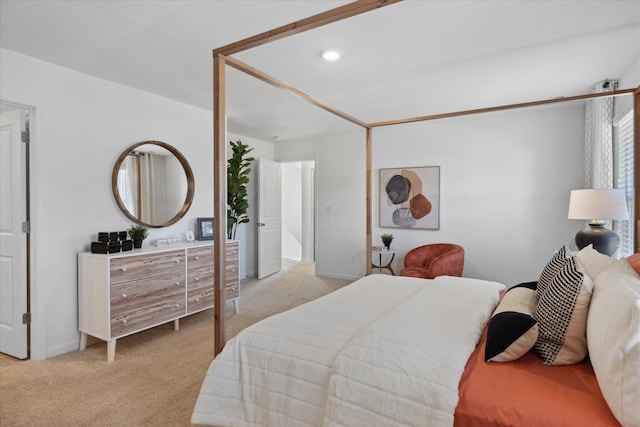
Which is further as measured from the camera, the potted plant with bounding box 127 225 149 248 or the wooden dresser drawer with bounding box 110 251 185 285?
the potted plant with bounding box 127 225 149 248

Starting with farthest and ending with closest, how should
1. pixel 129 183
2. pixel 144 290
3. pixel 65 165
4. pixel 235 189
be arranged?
pixel 235 189 → pixel 129 183 → pixel 144 290 → pixel 65 165

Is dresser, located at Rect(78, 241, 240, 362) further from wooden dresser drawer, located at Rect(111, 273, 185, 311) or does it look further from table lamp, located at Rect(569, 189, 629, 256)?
table lamp, located at Rect(569, 189, 629, 256)

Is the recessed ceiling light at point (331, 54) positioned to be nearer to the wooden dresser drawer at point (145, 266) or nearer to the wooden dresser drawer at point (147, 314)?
the wooden dresser drawer at point (145, 266)

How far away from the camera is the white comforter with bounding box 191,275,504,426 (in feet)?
4.01

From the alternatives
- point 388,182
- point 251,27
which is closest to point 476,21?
point 251,27

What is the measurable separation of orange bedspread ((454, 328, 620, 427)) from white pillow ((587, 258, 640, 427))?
7cm

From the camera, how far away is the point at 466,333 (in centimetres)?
154

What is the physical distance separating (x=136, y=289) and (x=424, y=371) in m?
2.60

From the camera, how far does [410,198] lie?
5.05m

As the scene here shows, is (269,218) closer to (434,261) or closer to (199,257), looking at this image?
(199,257)

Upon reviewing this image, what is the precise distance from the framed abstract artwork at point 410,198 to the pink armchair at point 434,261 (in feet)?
1.39

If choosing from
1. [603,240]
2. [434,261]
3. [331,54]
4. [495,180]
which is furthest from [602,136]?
[331,54]

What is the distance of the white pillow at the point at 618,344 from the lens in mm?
979

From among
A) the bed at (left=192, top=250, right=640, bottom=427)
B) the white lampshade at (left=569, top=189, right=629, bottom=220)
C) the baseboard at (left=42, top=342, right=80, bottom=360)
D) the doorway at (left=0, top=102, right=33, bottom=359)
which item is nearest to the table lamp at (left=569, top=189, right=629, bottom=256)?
the white lampshade at (left=569, top=189, right=629, bottom=220)
